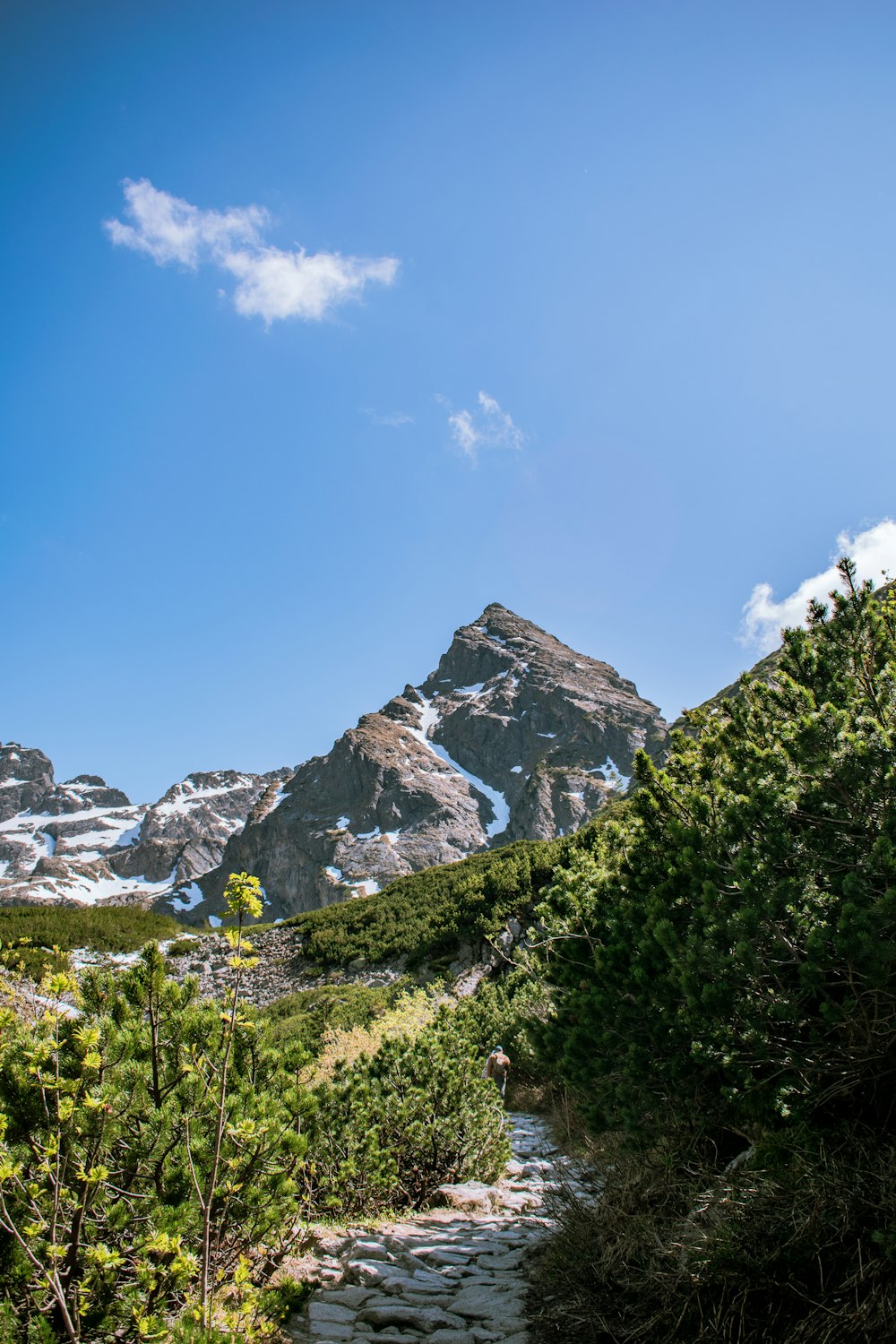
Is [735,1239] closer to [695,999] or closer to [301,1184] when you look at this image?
[695,999]

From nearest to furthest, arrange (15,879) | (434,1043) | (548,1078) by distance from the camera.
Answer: (434,1043)
(548,1078)
(15,879)

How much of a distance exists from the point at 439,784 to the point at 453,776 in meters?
6.55

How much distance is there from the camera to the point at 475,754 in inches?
5098

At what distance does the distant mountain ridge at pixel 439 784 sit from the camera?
332ft

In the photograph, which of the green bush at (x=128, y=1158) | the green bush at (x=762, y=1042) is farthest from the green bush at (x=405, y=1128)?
the green bush at (x=762, y=1042)

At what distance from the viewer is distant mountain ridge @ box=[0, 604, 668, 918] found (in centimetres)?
10106

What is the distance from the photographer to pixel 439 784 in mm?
113125

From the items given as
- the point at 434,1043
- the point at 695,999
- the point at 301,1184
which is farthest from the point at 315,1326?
the point at 434,1043

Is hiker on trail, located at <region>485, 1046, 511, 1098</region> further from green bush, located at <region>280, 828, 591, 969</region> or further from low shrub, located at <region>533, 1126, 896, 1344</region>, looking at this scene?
green bush, located at <region>280, 828, 591, 969</region>

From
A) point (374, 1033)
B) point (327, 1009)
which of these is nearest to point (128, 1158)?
point (374, 1033)

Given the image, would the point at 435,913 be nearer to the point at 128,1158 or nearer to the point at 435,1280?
the point at 435,1280

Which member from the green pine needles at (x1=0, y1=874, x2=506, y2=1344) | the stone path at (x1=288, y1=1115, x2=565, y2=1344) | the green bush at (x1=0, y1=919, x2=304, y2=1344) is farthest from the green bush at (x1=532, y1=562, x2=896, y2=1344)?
the green bush at (x1=0, y1=919, x2=304, y2=1344)

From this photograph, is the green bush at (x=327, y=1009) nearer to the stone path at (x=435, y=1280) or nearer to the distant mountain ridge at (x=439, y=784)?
the stone path at (x=435, y=1280)

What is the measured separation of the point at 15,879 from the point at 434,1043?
Answer: 168321 mm
